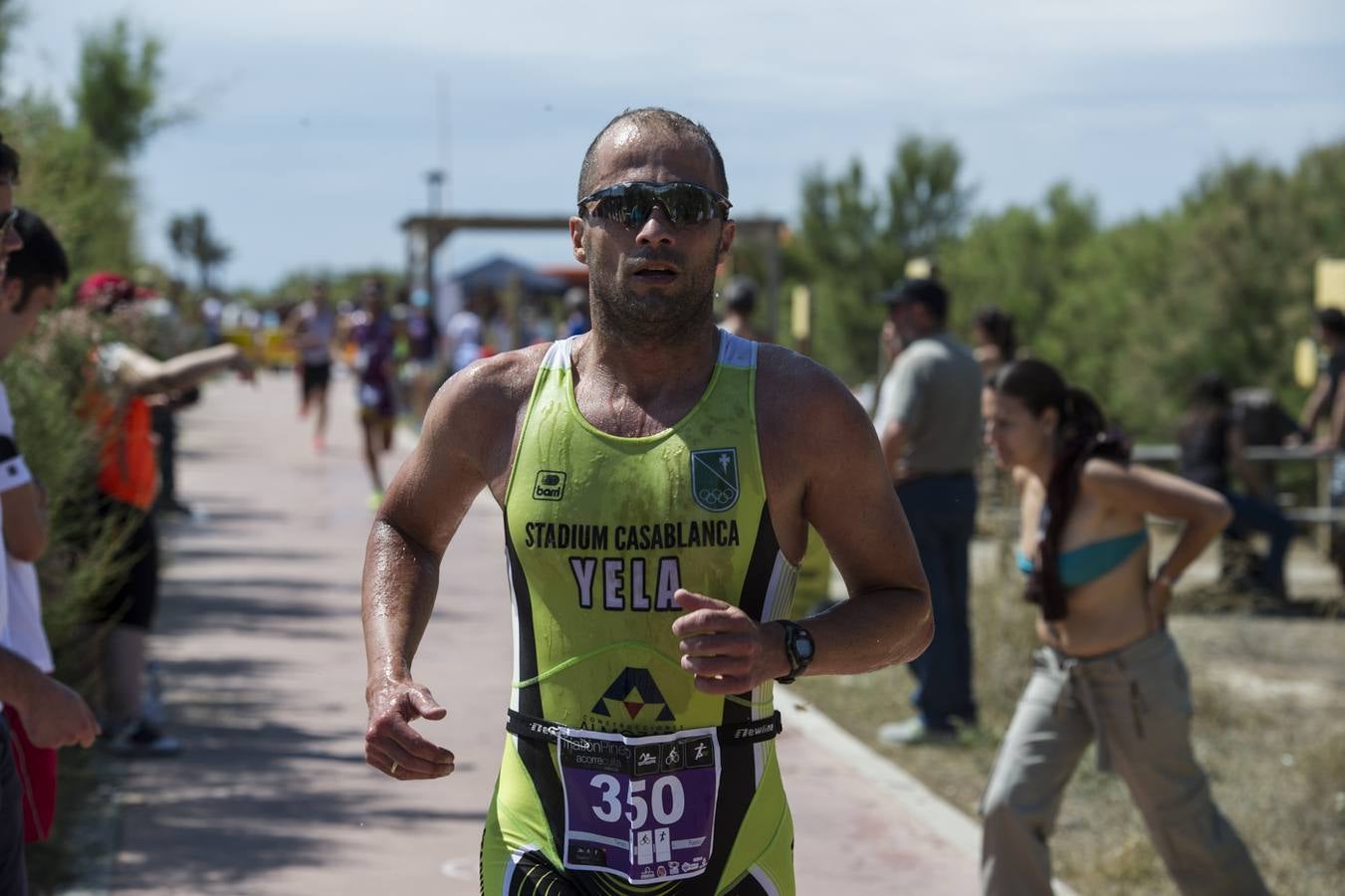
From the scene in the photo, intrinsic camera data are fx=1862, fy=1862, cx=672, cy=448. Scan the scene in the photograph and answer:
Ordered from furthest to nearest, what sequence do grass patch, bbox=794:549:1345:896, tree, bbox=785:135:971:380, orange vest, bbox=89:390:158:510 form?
tree, bbox=785:135:971:380
orange vest, bbox=89:390:158:510
grass patch, bbox=794:549:1345:896

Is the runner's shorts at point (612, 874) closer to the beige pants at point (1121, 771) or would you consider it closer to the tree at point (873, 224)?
the beige pants at point (1121, 771)

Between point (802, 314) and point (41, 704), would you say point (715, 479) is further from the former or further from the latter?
point (802, 314)

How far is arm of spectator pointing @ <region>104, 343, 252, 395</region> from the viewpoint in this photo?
7.18 metres

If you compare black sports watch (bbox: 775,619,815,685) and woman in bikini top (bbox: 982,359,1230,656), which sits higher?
black sports watch (bbox: 775,619,815,685)

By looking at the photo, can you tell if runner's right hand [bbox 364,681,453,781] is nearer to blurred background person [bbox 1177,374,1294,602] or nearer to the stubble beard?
the stubble beard

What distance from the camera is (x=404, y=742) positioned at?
2773 mm

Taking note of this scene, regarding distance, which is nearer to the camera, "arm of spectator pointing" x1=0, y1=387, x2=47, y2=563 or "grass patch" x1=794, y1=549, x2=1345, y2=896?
"arm of spectator pointing" x1=0, y1=387, x2=47, y2=563

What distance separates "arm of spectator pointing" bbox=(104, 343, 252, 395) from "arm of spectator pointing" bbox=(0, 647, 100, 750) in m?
3.87

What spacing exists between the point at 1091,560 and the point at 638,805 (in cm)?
281

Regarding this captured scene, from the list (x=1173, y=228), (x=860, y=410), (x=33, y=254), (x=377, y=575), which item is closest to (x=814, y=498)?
(x=860, y=410)

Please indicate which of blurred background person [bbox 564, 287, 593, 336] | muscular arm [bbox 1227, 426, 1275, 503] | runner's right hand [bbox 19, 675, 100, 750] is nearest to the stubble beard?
runner's right hand [bbox 19, 675, 100, 750]

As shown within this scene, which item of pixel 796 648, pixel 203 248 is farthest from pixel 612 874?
pixel 203 248

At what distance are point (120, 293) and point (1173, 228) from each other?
2149cm

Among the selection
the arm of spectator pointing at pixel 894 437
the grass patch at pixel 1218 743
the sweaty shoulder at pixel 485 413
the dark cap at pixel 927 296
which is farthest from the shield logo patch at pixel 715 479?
the dark cap at pixel 927 296
